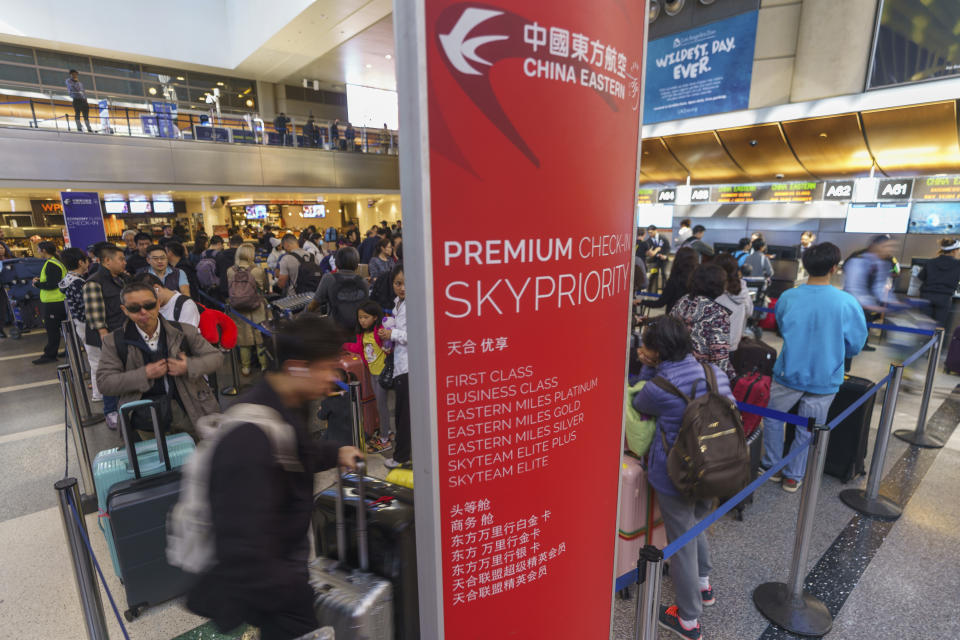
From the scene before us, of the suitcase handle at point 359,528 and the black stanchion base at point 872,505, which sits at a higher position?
the suitcase handle at point 359,528

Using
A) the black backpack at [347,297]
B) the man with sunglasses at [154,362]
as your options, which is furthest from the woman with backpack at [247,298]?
the man with sunglasses at [154,362]

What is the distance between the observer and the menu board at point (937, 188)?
10375 mm

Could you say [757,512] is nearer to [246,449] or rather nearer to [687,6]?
[246,449]

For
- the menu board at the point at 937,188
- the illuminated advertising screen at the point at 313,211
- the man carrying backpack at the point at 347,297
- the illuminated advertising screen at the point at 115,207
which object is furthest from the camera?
the illuminated advertising screen at the point at 313,211

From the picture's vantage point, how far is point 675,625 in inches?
108

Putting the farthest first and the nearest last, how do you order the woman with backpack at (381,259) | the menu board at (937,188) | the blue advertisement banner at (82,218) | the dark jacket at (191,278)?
the menu board at (937,188) < the blue advertisement banner at (82,218) < the woman with backpack at (381,259) < the dark jacket at (191,278)

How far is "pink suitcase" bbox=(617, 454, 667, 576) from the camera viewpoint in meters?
2.89

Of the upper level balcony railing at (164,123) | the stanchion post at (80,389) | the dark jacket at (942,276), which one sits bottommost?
the stanchion post at (80,389)

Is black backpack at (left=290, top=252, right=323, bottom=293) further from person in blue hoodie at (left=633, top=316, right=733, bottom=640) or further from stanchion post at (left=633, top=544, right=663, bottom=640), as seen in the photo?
stanchion post at (left=633, top=544, right=663, bottom=640)

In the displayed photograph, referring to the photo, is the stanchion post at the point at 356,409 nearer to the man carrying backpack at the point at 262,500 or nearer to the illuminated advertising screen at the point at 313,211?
the man carrying backpack at the point at 262,500

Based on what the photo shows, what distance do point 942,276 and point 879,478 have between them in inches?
233

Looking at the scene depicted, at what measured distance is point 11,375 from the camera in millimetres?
7523

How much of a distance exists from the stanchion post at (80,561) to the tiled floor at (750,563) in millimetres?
801

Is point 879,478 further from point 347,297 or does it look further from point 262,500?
point 347,297
